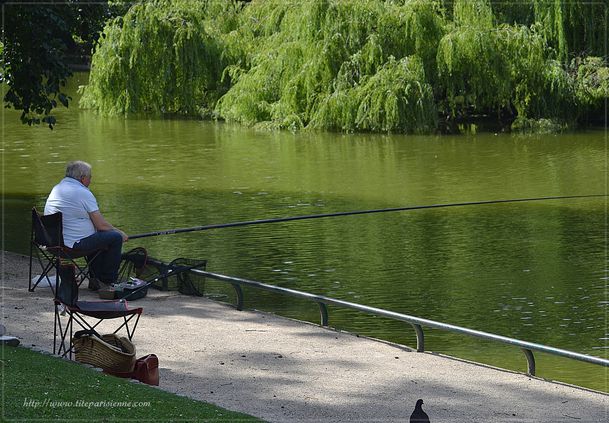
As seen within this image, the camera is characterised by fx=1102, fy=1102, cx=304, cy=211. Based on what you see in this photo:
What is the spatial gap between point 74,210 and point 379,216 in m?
7.33

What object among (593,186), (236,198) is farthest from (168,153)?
(593,186)

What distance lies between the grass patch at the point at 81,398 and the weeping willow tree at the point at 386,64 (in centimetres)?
1736

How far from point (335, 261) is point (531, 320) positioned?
3100 millimetres

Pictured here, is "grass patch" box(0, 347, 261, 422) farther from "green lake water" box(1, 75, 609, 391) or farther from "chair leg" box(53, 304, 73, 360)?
"green lake water" box(1, 75, 609, 391)

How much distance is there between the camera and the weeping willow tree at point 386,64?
78.2 feet

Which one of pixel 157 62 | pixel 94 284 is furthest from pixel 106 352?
pixel 157 62

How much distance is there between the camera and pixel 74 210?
8.91m

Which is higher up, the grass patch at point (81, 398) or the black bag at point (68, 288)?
the black bag at point (68, 288)

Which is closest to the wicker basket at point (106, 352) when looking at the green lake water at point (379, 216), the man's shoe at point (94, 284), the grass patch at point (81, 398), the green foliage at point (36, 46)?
the grass patch at point (81, 398)

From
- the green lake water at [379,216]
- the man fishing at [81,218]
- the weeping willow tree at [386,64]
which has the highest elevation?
the weeping willow tree at [386,64]

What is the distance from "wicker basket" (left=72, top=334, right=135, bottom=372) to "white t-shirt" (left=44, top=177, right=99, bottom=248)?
222 cm

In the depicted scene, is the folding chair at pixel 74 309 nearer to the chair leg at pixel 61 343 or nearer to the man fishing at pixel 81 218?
the chair leg at pixel 61 343

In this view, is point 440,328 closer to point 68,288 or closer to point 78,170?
point 68,288

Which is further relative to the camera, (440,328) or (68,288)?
(440,328)
